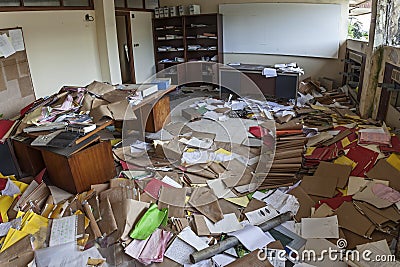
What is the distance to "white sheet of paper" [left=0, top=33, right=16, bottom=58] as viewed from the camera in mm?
4152

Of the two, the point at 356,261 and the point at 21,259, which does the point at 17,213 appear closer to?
the point at 21,259

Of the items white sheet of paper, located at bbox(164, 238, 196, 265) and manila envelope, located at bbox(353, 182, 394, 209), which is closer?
white sheet of paper, located at bbox(164, 238, 196, 265)

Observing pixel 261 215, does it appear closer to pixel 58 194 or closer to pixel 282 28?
pixel 58 194

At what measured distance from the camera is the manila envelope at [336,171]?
2793 mm

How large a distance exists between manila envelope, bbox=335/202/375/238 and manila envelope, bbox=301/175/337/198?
0.82ft

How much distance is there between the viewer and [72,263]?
1.94 metres

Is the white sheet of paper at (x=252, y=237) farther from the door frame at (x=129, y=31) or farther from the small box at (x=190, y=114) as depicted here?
the door frame at (x=129, y=31)

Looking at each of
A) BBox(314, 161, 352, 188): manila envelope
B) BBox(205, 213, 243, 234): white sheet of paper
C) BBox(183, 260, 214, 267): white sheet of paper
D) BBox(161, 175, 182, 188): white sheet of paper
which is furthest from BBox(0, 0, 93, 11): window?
BBox(314, 161, 352, 188): manila envelope

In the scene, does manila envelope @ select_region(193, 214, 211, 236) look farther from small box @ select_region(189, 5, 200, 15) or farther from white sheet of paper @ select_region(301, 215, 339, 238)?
small box @ select_region(189, 5, 200, 15)

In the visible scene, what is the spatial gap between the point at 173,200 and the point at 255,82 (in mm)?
3616

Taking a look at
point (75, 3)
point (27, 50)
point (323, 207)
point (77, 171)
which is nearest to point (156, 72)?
point (75, 3)

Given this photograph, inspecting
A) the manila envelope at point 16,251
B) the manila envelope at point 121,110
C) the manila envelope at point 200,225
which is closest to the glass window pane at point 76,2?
the manila envelope at point 121,110

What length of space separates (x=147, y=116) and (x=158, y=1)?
4.66m

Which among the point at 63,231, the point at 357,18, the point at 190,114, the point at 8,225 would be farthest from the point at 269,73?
the point at 8,225
